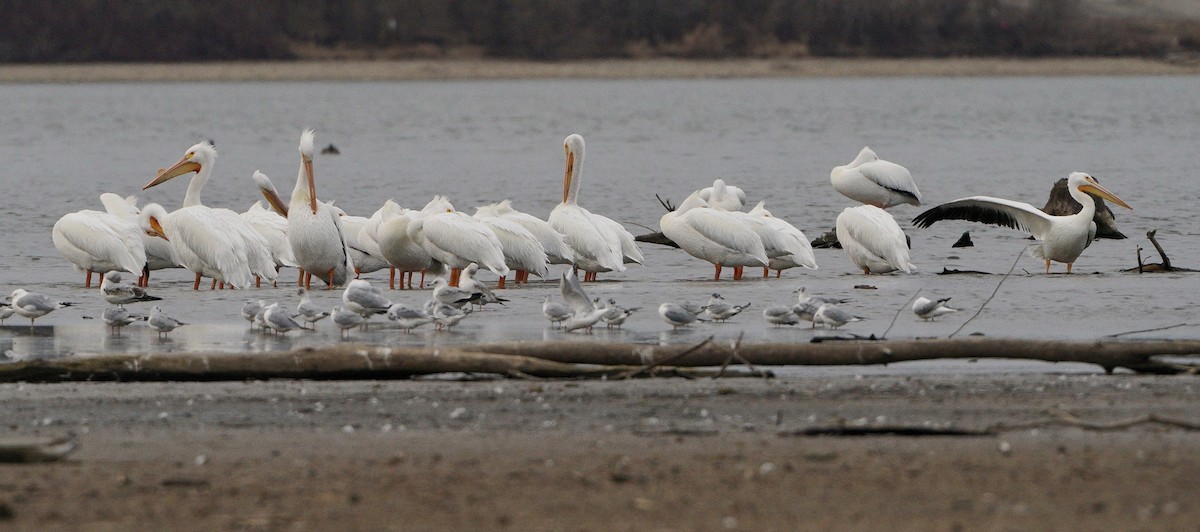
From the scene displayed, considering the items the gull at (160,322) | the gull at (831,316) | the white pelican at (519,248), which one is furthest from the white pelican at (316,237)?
the gull at (831,316)

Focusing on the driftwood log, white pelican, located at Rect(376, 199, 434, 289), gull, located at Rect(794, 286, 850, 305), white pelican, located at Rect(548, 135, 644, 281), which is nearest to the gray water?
gull, located at Rect(794, 286, 850, 305)

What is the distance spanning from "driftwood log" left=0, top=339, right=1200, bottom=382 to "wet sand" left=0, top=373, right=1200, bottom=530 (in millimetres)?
77

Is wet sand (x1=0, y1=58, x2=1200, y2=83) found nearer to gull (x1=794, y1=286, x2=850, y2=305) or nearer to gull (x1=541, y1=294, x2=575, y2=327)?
gull (x1=794, y1=286, x2=850, y2=305)

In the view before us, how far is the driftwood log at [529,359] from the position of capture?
7367mm

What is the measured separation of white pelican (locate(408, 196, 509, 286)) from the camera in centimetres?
1186

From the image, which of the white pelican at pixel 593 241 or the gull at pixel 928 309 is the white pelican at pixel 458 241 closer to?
the white pelican at pixel 593 241

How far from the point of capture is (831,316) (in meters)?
9.14

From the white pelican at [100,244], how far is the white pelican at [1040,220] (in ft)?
19.2

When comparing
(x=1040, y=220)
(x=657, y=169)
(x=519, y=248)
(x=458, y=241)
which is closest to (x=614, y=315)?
(x=458, y=241)

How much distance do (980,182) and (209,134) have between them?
2338 centimetres

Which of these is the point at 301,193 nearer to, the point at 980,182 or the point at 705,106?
the point at 980,182

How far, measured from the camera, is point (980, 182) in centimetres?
2570

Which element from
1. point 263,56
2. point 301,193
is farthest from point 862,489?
point 263,56

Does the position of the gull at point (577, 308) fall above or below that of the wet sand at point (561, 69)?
above
